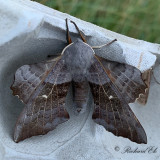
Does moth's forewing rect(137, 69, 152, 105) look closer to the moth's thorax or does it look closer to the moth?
the moth

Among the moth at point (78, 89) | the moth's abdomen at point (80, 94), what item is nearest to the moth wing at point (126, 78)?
the moth at point (78, 89)

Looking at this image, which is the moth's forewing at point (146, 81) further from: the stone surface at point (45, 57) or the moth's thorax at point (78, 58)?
the moth's thorax at point (78, 58)

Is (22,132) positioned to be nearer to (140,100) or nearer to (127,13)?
(140,100)

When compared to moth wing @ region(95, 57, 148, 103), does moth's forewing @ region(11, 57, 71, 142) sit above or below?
below

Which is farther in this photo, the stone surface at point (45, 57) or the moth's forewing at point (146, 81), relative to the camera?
the moth's forewing at point (146, 81)

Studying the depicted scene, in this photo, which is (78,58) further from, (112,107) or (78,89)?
(112,107)

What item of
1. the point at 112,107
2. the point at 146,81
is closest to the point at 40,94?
the point at 112,107

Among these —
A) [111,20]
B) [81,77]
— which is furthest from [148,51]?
[111,20]

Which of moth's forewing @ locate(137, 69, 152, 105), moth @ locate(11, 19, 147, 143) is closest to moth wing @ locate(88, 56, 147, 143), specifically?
moth @ locate(11, 19, 147, 143)
